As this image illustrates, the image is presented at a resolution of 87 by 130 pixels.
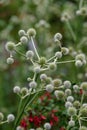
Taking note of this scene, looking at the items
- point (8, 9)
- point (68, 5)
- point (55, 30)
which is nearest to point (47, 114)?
point (68, 5)

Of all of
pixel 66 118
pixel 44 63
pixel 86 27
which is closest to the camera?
pixel 44 63

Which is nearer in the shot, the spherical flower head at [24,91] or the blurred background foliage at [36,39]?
the spherical flower head at [24,91]

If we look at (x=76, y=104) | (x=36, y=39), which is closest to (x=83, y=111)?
(x=76, y=104)

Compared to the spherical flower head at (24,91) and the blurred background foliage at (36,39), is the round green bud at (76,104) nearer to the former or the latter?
the spherical flower head at (24,91)

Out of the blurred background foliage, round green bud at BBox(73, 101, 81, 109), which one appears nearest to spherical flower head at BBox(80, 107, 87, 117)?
round green bud at BBox(73, 101, 81, 109)

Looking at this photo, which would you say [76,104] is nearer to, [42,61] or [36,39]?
[42,61]

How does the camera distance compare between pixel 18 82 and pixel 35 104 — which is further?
pixel 18 82

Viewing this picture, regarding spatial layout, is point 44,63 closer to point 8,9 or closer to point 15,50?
point 15,50

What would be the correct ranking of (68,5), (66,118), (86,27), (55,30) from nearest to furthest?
(66,118) → (86,27) → (68,5) → (55,30)

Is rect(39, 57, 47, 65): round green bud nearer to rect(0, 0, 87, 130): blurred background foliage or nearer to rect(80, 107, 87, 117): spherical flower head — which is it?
rect(80, 107, 87, 117): spherical flower head

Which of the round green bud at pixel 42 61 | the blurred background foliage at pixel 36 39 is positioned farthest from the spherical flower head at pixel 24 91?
the blurred background foliage at pixel 36 39

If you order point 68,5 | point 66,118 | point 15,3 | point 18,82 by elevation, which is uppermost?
point 15,3
